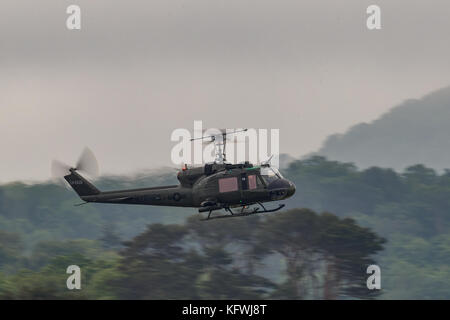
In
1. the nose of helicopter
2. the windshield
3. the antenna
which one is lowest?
the nose of helicopter

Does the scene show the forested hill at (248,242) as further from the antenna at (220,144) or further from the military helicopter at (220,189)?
the antenna at (220,144)

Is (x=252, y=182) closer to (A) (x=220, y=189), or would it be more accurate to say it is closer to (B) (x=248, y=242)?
(A) (x=220, y=189)

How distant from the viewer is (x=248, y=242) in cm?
8838

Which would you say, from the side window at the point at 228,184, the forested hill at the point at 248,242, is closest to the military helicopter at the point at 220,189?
the side window at the point at 228,184

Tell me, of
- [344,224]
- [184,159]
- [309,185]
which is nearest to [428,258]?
[309,185]

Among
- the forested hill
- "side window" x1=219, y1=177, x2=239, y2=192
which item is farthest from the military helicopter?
the forested hill

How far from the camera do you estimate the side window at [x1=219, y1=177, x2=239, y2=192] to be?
42.8m

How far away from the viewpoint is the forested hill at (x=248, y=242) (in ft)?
256

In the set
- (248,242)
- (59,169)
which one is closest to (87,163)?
(59,169)

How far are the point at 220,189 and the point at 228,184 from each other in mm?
510

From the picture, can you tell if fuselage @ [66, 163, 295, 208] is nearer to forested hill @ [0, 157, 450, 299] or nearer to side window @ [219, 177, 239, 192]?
side window @ [219, 177, 239, 192]

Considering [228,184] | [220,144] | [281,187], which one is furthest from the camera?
[220,144]

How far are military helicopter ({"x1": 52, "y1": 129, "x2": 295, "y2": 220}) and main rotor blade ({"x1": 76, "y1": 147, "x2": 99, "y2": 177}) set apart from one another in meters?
2.26

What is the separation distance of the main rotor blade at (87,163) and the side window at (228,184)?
8481 millimetres
